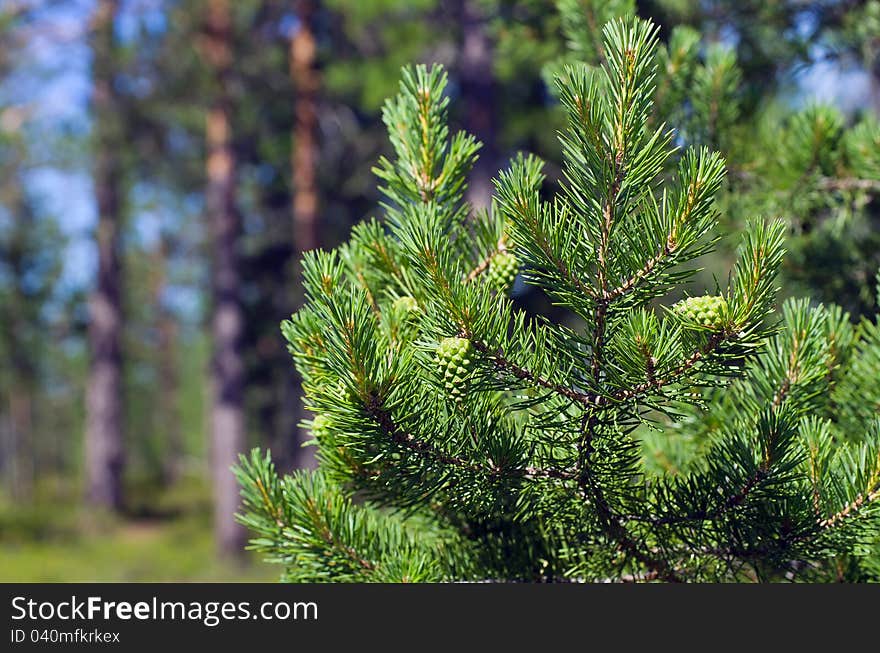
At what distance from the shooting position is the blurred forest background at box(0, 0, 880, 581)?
2.77 meters

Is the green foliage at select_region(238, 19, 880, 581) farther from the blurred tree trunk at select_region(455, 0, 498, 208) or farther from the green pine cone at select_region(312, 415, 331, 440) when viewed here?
the blurred tree trunk at select_region(455, 0, 498, 208)

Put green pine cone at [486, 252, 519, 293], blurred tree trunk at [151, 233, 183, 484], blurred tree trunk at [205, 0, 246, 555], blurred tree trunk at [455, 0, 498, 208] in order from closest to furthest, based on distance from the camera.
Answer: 1. green pine cone at [486, 252, 519, 293]
2. blurred tree trunk at [455, 0, 498, 208]
3. blurred tree trunk at [205, 0, 246, 555]
4. blurred tree trunk at [151, 233, 183, 484]

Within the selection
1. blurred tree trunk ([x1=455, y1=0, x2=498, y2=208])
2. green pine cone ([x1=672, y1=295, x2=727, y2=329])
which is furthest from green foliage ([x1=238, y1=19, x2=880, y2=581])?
blurred tree trunk ([x1=455, y1=0, x2=498, y2=208])

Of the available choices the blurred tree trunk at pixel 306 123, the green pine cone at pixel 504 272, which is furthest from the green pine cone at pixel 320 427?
the blurred tree trunk at pixel 306 123

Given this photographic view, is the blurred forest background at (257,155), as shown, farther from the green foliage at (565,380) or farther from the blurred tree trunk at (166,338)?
the blurred tree trunk at (166,338)

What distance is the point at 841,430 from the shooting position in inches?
81.3

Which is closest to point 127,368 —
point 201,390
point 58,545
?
point 201,390

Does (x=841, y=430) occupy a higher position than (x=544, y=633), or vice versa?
(x=841, y=430)

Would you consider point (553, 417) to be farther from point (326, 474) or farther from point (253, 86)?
point (253, 86)

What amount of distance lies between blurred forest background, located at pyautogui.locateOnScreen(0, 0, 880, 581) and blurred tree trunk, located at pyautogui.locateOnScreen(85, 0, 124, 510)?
1.8 inches

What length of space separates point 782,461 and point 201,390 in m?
50.3

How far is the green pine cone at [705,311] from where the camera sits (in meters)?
1.46

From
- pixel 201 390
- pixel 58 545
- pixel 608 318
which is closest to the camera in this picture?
pixel 608 318

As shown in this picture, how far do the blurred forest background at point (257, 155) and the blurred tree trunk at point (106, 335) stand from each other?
0.05m
